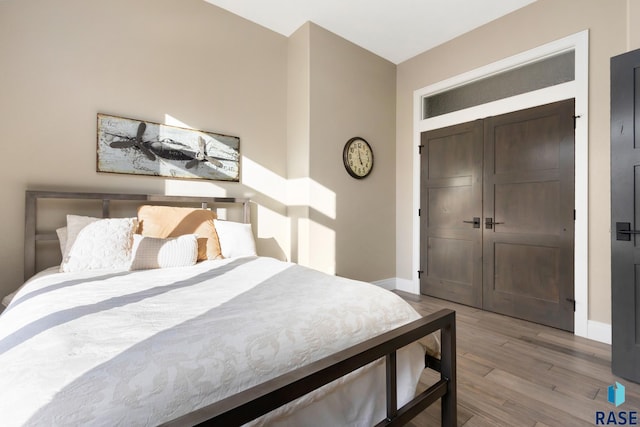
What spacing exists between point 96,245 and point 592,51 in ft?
14.0

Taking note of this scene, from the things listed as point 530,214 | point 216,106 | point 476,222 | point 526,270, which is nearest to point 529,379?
point 526,270

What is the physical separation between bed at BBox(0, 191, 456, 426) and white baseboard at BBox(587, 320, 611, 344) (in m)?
2.12

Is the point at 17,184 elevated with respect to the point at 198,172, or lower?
lower

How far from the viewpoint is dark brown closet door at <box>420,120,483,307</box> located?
3408 mm

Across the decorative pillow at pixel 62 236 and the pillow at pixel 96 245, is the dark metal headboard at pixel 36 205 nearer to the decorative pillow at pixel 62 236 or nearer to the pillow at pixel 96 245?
the decorative pillow at pixel 62 236

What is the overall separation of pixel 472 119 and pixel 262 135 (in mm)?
2417

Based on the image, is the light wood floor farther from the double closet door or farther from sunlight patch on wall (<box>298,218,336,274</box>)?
sunlight patch on wall (<box>298,218,336,274</box>)

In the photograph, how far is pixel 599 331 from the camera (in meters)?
2.55

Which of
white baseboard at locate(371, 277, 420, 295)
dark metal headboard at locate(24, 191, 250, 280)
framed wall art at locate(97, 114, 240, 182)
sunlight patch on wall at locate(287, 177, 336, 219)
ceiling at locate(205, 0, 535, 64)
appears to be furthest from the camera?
white baseboard at locate(371, 277, 420, 295)

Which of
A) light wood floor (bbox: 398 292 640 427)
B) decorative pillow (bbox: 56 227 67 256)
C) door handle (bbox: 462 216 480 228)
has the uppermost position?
door handle (bbox: 462 216 480 228)

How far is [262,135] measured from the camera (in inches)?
135

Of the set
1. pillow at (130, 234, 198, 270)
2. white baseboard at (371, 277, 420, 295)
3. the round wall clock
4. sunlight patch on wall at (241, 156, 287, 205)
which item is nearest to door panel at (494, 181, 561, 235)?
white baseboard at (371, 277, 420, 295)

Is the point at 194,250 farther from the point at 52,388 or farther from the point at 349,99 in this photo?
the point at 349,99

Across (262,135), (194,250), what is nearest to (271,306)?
(194,250)
